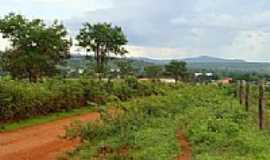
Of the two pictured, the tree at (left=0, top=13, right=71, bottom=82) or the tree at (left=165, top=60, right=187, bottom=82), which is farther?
the tree at (left=165, top=60, right=187, bottom=82)

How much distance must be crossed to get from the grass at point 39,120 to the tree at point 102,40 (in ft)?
40.6

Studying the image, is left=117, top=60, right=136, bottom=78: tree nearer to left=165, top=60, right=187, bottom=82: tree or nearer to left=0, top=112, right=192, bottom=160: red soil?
left=165, top=60, right=187, bottom=82: tree

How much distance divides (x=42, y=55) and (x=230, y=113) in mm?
18254

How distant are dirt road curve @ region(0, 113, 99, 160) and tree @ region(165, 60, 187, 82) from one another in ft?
173

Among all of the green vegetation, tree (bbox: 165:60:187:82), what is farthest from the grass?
tree (bbox: 165:60:187:82)

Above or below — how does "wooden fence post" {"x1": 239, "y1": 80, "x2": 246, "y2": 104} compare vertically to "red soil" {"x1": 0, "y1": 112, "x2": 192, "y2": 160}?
above

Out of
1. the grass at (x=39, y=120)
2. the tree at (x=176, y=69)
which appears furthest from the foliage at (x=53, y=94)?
the tree at (x=176, y=69)

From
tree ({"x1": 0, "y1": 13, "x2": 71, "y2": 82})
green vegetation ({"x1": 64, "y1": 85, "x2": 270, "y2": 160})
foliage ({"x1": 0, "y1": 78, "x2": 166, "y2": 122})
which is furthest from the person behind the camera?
tree ({"x1": 0, "y1": 13, "x2": 71, "y2": 82})

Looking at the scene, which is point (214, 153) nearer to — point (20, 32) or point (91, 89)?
point (91, 89)

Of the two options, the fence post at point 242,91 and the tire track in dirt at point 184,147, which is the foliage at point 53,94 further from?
the fence post at point 242,91

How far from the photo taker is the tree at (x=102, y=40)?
42750mm

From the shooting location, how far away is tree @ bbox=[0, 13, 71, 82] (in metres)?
34.2

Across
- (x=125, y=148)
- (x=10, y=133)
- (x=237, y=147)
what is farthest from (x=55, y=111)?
(x=237, y=147)

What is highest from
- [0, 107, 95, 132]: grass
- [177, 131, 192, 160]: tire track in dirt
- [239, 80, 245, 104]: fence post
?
[239, 80, 245, 104]: fence post
